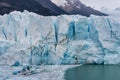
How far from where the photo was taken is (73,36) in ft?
82.9

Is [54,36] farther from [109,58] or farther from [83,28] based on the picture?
[109,58]

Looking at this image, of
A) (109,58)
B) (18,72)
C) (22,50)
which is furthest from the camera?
(109,58)

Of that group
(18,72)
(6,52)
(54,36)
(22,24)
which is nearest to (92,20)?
(54,36)

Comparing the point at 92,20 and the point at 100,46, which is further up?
the point at 92,20

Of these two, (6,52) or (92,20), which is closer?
(6,52)

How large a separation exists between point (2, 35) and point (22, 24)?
5.59 feet

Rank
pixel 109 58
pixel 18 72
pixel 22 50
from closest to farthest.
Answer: pixel 18 72
pixel 22 50
pixel 109 58

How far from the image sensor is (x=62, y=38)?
24891mm

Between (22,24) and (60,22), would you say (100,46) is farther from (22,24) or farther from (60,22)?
(22,24)

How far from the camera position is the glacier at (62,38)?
23.6 m

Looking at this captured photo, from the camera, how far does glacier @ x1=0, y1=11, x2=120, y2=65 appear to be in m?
23.6

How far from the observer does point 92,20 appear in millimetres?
25703

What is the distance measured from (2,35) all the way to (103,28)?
24.2ft

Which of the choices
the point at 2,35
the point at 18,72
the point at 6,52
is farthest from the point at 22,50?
the point at 18,72
